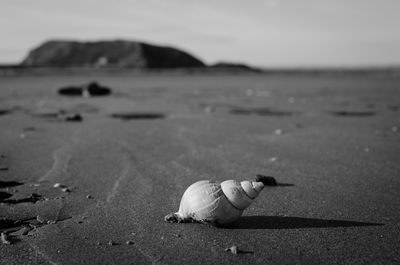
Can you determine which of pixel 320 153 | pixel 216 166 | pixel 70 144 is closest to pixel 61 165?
pixel 70 144

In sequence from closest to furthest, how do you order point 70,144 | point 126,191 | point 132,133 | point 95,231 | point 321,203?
point 95,231 → point 321,203 → point 126,191 → point 70,144 → point 132,133

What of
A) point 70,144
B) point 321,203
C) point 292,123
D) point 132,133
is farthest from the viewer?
point 292,123

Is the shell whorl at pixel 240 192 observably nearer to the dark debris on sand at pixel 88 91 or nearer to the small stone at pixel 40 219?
the small stone at pixel 40 219

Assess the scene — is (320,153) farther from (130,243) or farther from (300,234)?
(130,243)

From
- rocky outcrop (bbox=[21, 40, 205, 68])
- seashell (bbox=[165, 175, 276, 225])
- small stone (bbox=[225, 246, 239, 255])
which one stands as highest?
rocky outcrop (bbox=[21, 40, 205, 68])

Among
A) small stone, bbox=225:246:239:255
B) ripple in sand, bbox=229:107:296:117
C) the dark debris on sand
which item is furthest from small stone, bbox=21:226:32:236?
the dark debris on sand

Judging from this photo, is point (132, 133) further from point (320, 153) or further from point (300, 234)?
point (300, 234)

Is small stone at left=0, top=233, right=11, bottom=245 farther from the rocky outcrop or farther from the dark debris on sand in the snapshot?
the rocky outcrop

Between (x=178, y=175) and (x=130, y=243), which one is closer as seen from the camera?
(x=130, y=243)
